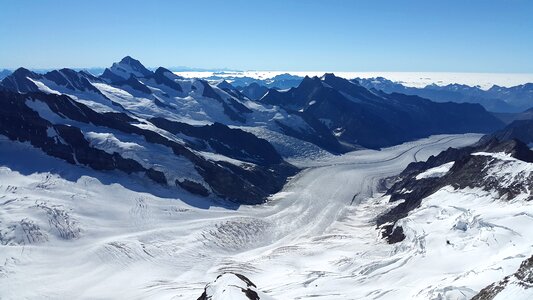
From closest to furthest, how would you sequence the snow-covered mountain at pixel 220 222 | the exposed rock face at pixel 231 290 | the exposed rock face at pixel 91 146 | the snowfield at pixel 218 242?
the exposed rock face at pixel 231 290 < the snowfield at pixel 218 242 < the snow-covered mountain at pixel 220 222 < the exposed rock face at pixel 91 146

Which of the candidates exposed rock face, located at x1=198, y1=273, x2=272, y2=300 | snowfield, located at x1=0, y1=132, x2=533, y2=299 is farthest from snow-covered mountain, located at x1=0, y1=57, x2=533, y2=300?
snowfield, located at x1=0, y1=132, x2=533, y2=299

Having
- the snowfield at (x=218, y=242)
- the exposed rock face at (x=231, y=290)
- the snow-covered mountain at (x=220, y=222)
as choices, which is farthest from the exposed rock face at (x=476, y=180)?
the exposed rock face at (x=231, y=290)

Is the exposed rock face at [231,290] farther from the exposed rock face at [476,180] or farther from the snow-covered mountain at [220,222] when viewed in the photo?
the exposed rock face at [476,180]

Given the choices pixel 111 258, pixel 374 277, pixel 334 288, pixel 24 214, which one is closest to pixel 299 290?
pixel 334 288

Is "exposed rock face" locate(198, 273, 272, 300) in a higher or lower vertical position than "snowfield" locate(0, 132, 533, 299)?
higher

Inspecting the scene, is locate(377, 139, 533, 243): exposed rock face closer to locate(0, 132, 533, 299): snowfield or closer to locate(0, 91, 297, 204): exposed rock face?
locate(0, 132, 533, 299): snowfield

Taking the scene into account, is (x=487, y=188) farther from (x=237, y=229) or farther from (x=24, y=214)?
(x=24, y=214)
